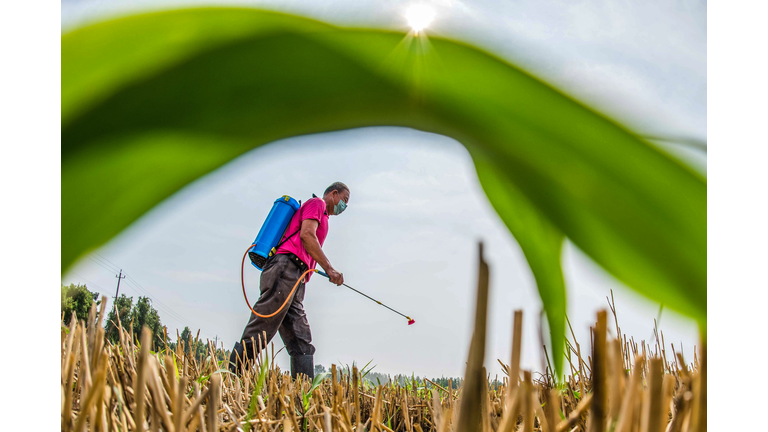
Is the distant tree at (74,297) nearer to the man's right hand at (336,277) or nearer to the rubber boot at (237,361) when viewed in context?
the rubber boot at (237,361)

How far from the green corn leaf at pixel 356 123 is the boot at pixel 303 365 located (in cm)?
135

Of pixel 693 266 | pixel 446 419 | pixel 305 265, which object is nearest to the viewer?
pixel 446 419

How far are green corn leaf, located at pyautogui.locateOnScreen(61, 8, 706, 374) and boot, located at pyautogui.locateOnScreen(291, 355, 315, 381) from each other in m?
1.35

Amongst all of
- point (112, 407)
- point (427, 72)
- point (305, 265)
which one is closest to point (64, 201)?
point (112, 407)

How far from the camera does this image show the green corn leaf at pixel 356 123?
0.97 feet

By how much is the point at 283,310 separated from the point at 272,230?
0.37 meters

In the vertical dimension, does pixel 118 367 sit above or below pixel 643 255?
below

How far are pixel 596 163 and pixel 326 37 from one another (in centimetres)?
22

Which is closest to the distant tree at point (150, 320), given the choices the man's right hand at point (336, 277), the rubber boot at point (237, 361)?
the rubber boot at point (237, 361)

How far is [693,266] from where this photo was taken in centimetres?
32

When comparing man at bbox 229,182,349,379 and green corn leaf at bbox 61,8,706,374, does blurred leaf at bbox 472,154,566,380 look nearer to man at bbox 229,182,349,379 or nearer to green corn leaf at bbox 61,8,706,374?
green corn leaf at bbox 61,8,706,374

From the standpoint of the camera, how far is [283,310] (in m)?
1.50

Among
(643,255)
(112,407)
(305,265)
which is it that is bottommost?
(112,407)

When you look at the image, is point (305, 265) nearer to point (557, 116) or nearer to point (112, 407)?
point (112, 407)
